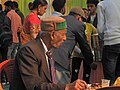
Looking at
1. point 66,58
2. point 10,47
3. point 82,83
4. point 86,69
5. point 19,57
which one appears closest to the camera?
point 82,83

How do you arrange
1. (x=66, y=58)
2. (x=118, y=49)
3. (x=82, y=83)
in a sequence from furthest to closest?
(x=118, y=49) → (x=66, y=58) → (x=82, y=83)

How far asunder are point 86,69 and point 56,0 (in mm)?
1333

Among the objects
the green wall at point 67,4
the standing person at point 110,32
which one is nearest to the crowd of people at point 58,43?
the standing person at point 110,32

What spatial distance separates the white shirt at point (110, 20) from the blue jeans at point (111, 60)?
0.09 m

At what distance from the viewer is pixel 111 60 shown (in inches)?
211

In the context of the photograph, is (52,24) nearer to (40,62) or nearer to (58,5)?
(40,62)

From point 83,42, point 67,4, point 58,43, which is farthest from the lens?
point 67,4

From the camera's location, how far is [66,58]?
191 inches

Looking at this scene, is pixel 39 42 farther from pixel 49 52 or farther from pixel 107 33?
pixel 107 33

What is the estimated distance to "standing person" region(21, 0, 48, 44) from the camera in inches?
215

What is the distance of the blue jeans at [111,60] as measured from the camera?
5298mm

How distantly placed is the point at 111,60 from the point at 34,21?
127cm

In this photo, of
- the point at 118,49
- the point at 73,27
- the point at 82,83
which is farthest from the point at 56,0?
the point at 82,83

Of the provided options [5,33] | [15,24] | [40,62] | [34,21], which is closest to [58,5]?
[34,21]
